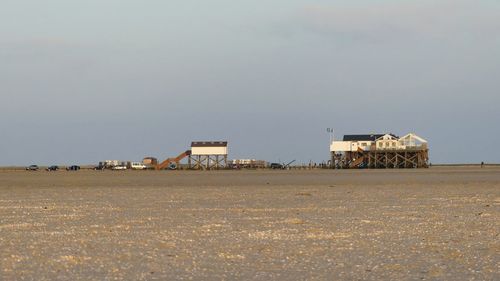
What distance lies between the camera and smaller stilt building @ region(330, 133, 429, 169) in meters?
120

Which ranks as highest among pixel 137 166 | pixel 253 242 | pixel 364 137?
pixel 364 137

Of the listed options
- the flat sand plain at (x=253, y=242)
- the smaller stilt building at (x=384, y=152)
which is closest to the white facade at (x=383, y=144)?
the smaller stilt building at (x=384, y=152)

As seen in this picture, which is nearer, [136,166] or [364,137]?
[364,137]

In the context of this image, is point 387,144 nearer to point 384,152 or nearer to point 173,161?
point 384,152

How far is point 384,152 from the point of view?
396 feet

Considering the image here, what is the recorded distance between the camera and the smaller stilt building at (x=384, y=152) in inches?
4719

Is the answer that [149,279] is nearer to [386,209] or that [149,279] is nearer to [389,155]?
[386,209]

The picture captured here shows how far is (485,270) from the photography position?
10539 millimetres

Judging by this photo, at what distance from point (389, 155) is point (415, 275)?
4454 inches

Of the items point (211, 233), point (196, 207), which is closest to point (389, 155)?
point (196, 207)

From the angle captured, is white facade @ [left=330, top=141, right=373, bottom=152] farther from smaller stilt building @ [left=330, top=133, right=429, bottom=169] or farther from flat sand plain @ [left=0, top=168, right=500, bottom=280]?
flat sand plain @ [left=0, top=168, right=500, bottom=280]

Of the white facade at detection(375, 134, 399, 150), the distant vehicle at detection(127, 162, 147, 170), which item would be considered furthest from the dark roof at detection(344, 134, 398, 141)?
the distant vehicle at detection(127, 162, 147, 170)

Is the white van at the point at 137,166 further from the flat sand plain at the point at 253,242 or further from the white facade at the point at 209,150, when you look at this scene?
the flat sand plain at the point at 253,242

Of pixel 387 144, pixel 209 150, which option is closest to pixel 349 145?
pixel 387 144
